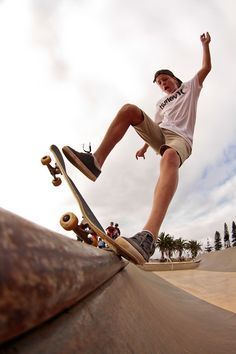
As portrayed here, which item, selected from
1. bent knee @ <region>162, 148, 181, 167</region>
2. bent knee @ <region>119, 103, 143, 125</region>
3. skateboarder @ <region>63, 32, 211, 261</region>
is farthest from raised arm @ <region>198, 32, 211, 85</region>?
bent knee @ <region>162, 148, 181, 167</region>

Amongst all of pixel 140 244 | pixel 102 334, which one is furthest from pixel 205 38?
pixel 102 334

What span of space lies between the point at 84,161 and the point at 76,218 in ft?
2.76

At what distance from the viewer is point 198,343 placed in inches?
41.4

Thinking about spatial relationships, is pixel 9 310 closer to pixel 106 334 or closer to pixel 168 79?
pixel 106 334

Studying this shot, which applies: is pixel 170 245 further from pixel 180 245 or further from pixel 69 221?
pixel 69 221

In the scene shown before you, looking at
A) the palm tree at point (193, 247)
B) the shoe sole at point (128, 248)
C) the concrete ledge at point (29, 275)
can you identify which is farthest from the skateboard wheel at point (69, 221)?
the palm tree at point (193, 247)

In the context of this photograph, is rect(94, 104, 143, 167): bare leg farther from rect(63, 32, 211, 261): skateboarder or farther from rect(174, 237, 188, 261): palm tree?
rect(174, 237, 188, 261): palm tree

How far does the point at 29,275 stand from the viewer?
1.08 ft

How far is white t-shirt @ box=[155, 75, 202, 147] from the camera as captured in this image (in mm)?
2588

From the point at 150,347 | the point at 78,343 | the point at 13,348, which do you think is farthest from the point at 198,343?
the point at 13,348

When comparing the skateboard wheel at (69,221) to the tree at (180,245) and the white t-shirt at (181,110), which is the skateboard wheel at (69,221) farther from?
the tree at (180,245)

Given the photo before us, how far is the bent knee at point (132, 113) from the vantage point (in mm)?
2234

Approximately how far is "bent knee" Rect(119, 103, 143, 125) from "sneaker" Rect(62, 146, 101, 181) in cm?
50

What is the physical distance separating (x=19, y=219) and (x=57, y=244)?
3.7 inches
